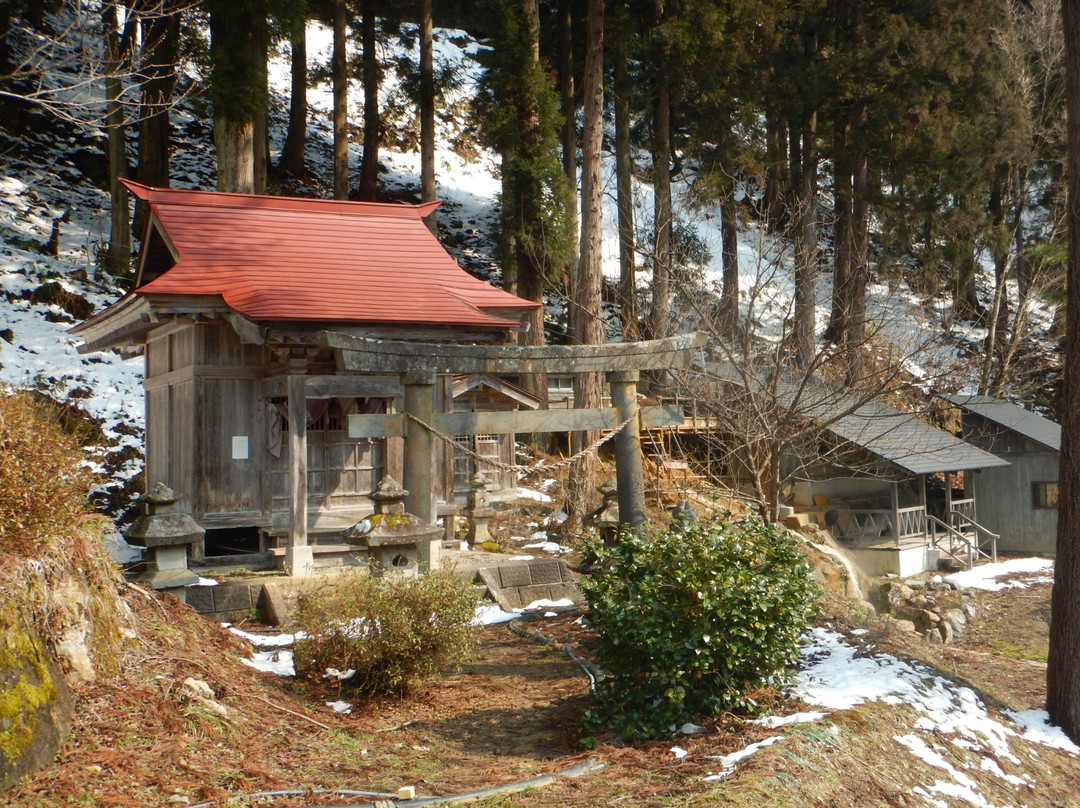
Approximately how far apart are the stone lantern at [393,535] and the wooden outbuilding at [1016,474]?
17.9 meters

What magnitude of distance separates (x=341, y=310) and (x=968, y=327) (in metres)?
27.6

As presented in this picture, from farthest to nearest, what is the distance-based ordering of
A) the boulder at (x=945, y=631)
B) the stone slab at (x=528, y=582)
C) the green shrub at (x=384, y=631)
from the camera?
the boulder at (x=945, y=631) < the stone slab at (x=528, y=582) < the green shrub at (x=384, y=631)

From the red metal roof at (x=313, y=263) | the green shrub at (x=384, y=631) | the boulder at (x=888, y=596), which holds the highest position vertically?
the red metal roof at (x=313, y=263)

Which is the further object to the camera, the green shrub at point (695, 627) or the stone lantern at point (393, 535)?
the stone lantern at point (393, 535)

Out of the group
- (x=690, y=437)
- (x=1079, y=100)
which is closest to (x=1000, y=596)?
(x=690, y=437)

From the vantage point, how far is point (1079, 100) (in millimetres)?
7734

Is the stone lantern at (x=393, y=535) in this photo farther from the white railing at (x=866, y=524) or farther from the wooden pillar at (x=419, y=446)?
the white railing at (x=866, y=524)

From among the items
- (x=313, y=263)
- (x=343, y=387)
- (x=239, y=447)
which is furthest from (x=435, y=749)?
(x=313, y=263)

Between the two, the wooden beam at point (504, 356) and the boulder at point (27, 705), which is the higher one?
the wooden beam at point (504, 356)

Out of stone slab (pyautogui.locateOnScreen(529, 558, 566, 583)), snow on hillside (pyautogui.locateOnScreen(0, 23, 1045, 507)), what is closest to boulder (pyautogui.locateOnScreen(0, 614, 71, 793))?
snow on hillside (pyautogui.locateOnScreen(0, 23, 1045, 507))

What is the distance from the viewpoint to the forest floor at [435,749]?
475cm

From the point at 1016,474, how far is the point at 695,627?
20.7 meters

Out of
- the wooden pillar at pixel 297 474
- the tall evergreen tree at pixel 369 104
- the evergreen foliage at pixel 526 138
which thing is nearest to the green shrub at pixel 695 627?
the wooden pillar at pixel 297 474

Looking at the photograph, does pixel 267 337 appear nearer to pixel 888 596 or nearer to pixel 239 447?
pixel 239 447
